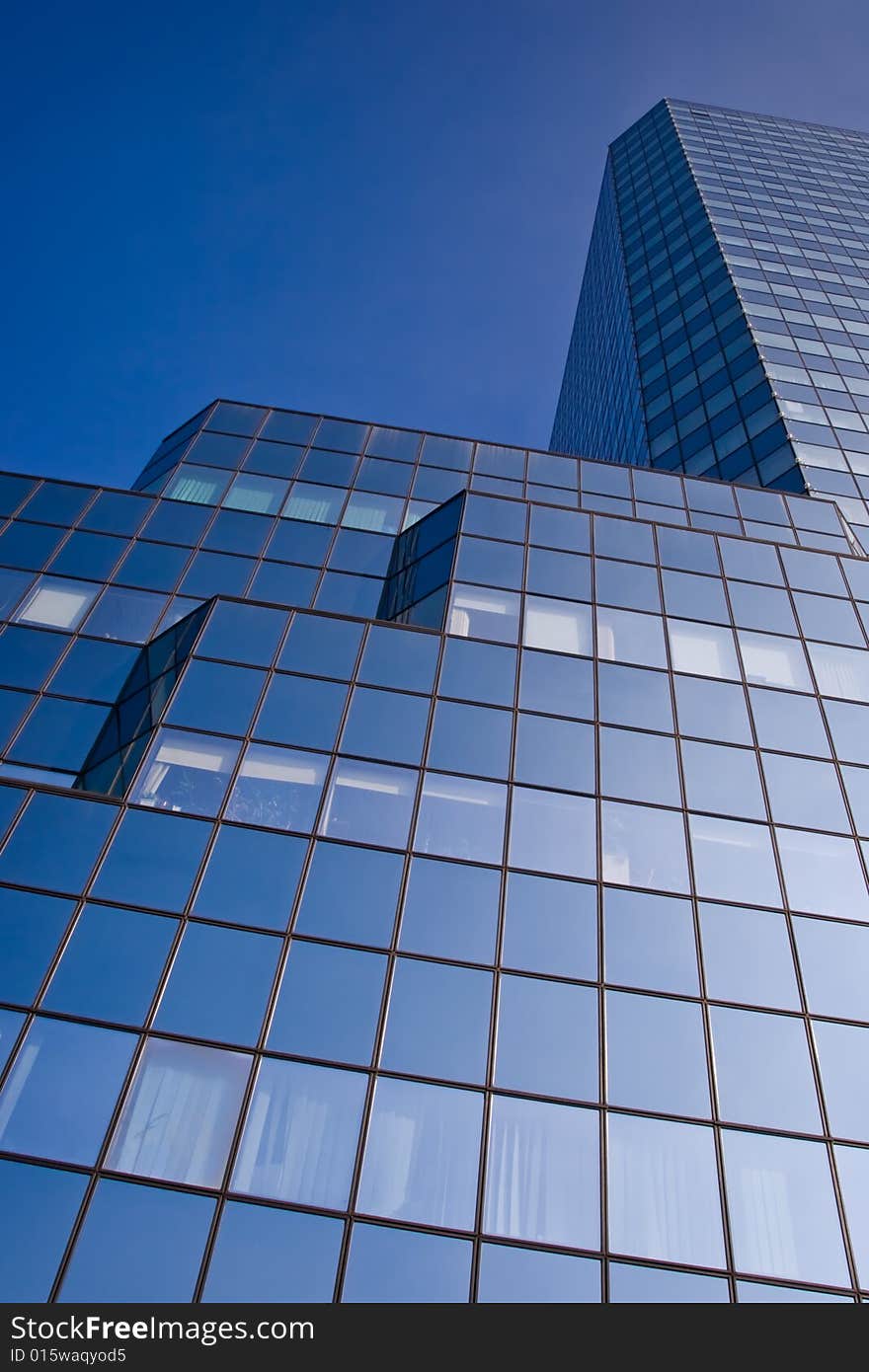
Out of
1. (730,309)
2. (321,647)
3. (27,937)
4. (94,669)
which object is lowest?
(94,669)

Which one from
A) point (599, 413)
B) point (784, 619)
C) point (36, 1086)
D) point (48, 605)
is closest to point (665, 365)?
point (599, 413)

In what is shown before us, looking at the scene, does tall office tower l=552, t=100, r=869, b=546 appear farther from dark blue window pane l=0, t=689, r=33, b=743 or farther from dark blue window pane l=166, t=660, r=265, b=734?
dark blue window pane l=0, t=689, r=33, b=743

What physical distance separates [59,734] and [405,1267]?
14.9m

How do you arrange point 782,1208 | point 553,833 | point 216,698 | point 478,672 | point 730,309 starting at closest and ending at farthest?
point 782,1208 < point 553,833 < point 216,698 < point 478,672 < point 730,309

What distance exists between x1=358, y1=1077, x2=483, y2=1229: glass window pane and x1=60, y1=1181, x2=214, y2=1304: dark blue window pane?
2166 millimetres

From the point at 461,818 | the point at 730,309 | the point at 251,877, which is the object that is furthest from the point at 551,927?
the point at 730,309

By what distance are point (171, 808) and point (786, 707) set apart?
538 inches

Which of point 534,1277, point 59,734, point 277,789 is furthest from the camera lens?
point 59,734

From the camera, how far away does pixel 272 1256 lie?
34.4 feet

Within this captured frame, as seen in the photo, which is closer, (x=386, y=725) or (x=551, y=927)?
(x=551, y=927)

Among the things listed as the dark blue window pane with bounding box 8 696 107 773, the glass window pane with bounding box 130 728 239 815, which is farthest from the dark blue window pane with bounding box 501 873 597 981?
the dark blue window pane with bounding box 8 696 107 773

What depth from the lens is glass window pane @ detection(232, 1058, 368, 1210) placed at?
1112cm

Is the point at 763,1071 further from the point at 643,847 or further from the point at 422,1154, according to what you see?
the point at 422,1154

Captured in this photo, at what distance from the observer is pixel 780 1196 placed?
11.8 metres
